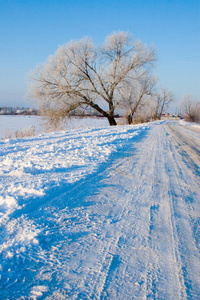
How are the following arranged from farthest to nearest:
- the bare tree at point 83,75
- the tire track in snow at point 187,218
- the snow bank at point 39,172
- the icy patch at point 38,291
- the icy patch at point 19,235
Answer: the bare tree at point 83,75 < the snow bank at point 39,172 < the icy patch at point 19,235 < the tire track in snow at point 187,218 < the icy patch at point 38,291

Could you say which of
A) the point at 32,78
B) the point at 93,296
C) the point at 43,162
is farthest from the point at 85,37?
the point at 93,296

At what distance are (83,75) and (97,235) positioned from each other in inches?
763

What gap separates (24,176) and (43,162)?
28.3 inches

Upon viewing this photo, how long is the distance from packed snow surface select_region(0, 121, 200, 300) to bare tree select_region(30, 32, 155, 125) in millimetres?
16433

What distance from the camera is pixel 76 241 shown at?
1645 mm

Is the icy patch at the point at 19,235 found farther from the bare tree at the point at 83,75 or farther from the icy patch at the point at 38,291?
the bare tree at the point at 83,75

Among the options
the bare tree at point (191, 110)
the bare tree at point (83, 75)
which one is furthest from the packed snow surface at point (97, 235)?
the bare tree at point (191, 110)

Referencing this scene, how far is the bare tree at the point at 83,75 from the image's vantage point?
1819 centimetres

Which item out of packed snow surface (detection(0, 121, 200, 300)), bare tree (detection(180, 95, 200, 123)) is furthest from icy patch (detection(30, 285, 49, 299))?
bare tree (detection(180, 95, 200, 123))

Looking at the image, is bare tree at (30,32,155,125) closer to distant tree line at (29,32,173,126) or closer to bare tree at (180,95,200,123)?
distant tree line at (29,32,173,126)

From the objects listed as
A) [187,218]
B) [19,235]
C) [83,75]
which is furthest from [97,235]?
[83,75]

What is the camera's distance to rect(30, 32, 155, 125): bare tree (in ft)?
59.7

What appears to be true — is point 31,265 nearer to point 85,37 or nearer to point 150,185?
point 150,185

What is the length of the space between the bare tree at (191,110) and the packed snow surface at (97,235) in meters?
42.9
